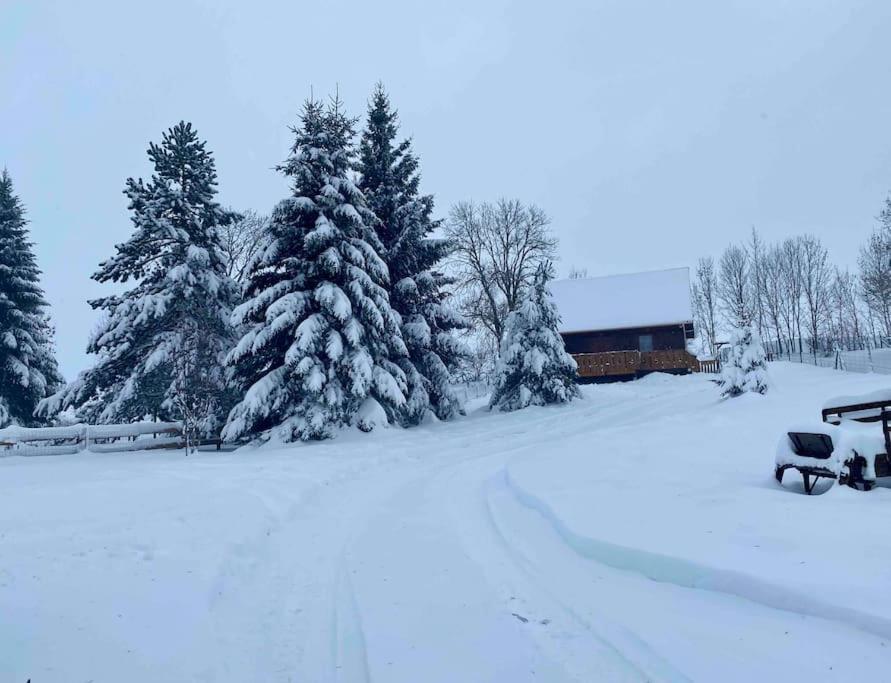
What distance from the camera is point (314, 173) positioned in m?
18.4

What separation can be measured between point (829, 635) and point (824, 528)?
83.3 inches

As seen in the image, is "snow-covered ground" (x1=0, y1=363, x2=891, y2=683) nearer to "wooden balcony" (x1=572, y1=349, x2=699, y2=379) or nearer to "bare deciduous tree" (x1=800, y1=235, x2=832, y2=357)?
"wooden balcony" (x1=572, y1=349, x2=699, y2=379)

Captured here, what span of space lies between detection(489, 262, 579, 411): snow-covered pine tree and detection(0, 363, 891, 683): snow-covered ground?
11.9 metres

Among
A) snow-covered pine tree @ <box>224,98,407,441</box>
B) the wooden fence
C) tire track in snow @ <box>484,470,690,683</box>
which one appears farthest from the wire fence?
tire track in snow @ <box>484,470,690,683</box>

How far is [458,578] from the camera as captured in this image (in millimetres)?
5305

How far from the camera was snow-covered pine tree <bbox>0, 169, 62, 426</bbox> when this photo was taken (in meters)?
23.7

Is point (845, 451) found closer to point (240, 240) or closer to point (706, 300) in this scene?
point (240, 240)

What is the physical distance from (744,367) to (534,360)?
290 inches

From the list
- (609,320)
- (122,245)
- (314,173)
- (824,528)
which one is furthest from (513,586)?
(609,320)

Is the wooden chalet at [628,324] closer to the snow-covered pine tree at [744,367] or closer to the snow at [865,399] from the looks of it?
the snow-covered pine tree at [744,367]

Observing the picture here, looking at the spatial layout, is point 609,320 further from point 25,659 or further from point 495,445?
point 25,659

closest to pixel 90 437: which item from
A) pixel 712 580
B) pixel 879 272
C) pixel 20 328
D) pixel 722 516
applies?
pixel 20 328

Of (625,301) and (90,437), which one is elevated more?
(625,301)

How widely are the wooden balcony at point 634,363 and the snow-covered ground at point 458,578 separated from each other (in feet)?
74.2
